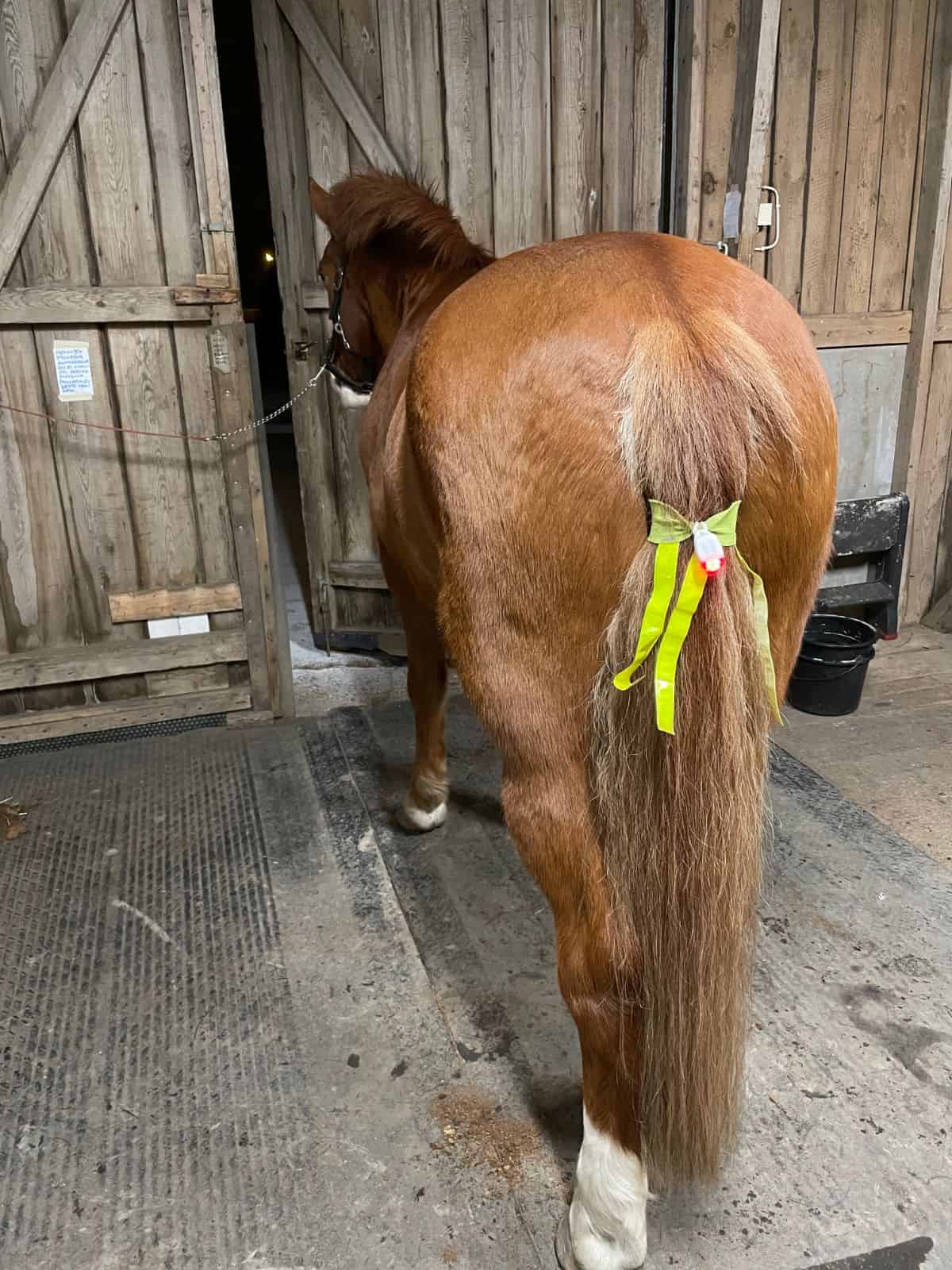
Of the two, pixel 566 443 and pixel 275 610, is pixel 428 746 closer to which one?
pixel 275 610

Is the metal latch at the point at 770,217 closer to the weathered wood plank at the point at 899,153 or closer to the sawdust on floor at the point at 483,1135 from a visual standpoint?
the weathered wood plank at the point at 899,153

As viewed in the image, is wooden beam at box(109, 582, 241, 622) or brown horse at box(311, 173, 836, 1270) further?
wooden beam at box(109, 582, 241, 622)

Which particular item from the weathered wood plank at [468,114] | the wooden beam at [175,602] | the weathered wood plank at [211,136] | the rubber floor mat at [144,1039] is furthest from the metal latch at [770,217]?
the rubber floor mat at [144,1039]

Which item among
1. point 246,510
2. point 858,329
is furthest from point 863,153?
point 246,510

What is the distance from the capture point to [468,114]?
9.69 feet

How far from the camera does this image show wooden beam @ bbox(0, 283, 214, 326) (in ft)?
8.18

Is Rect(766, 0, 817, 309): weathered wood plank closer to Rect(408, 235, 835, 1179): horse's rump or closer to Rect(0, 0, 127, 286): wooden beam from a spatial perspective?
Rect(0, 0, 127, 286): wooden beam

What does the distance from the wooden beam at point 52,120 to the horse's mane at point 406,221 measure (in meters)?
1.07

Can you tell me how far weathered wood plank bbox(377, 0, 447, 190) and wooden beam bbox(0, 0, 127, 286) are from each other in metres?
0.91

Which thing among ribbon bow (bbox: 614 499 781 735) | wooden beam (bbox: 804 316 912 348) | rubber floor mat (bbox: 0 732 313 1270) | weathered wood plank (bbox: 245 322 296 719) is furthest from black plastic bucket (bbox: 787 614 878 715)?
ribbon bow (bbox: 614 499 781 735)

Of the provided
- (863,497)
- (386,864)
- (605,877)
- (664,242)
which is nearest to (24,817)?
(386,864)

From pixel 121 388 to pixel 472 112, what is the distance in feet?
5.37

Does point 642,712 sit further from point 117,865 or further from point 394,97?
point 394,97

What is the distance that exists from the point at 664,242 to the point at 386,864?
5.36 ft
